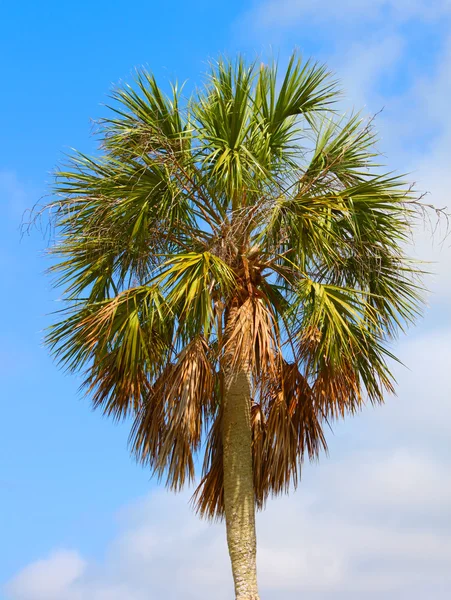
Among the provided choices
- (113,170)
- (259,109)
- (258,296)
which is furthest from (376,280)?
(113,170)

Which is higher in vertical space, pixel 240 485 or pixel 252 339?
pixel 252 339

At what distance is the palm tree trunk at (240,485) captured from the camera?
11102 mm

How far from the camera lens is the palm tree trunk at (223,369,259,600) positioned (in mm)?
11102

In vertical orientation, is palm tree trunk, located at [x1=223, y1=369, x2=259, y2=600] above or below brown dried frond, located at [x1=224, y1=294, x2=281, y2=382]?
below

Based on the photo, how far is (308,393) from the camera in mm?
12242

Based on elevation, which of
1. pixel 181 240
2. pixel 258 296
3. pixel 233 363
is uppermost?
pixel 181 240

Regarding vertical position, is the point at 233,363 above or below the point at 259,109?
below

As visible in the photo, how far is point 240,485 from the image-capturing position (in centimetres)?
1136

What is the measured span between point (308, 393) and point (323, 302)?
1431 mm

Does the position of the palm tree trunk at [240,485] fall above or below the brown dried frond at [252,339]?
below

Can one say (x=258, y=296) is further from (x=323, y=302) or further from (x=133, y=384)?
(x=133, y=384)

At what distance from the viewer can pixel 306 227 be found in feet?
39.0

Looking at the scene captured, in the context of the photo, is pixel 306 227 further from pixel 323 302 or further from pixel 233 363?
pixel 233 363

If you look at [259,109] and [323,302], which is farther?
[259,109]
